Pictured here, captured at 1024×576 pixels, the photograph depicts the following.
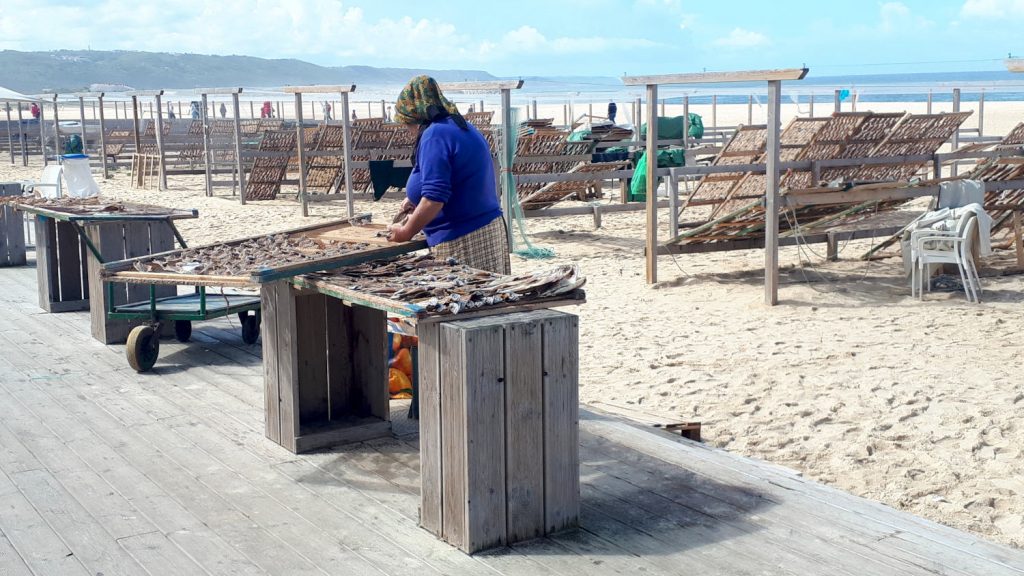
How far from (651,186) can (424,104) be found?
560 centimetres

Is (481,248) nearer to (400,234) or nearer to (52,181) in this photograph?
(400,234)

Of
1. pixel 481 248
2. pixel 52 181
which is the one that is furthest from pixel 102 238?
pixel 52 181

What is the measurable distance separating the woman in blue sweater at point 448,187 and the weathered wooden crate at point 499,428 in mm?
1084

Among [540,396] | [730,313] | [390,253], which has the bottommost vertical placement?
[730,313]

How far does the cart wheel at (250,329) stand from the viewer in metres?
6.58

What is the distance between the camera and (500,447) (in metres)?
3.38

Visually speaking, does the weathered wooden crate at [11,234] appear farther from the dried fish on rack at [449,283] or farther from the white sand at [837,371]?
the dried fish on rack at [449,283]

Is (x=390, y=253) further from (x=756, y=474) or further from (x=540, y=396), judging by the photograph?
(x=756, y=474)

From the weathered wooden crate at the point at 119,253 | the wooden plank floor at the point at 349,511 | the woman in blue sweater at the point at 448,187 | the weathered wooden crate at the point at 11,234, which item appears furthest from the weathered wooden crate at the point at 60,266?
the woman in blue sweater at the point at 448,187

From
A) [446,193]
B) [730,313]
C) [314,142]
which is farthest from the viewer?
[314,142]

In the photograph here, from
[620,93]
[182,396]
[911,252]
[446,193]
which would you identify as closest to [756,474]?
[446,193]

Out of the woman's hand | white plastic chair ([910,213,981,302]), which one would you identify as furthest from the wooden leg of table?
the woman's hand

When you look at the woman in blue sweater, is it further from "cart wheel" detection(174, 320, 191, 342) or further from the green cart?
"cart wheel" detection(174, 320, 191, 342)

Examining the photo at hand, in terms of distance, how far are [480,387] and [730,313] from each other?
5.73 meters
